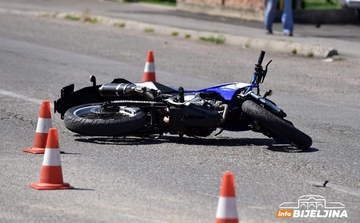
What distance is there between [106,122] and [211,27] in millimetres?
15074

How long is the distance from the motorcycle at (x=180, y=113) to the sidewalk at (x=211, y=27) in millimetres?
9643

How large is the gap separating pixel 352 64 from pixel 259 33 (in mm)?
Result: 5345

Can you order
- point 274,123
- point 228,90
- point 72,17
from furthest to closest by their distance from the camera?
1. point 72,17
2. point 228,90
3. point 274,123

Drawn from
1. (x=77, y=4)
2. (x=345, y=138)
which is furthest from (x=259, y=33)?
(x=345, y=138)

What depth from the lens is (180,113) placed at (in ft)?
30.7

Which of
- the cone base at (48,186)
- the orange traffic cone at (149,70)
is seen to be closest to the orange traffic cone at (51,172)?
the cone base at (48,186)

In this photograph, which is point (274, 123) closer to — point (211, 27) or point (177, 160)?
point (177, 160)

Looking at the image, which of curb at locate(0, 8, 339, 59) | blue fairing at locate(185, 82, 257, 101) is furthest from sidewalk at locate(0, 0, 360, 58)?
blue fairing at locate(185, 82, 257, 101)

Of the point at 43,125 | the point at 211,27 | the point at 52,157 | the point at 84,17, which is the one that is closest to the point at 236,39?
the point at 211,27

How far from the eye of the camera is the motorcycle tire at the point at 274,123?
30.0 feet

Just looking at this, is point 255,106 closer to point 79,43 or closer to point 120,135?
point 120,135

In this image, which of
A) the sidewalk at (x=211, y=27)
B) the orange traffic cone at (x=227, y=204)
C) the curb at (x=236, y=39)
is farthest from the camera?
the sidewalk at (x=211, y=27)

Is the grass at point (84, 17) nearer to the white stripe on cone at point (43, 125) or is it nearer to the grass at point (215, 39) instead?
the grass at point (215, 39)

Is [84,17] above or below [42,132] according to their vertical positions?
below
